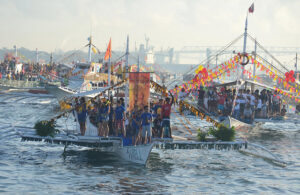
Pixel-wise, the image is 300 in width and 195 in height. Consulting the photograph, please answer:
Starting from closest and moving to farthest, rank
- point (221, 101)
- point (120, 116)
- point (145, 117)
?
point (145, 117)
point (120, 116)
point (221, 101)

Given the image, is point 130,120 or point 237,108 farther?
point 237,108

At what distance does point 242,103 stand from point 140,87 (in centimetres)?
1428

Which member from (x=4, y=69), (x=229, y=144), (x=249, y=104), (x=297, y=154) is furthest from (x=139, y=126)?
(x=4, y=69)

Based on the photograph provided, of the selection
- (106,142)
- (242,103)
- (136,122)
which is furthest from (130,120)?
(242,103)

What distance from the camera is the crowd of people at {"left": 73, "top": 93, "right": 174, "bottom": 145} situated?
18.9m

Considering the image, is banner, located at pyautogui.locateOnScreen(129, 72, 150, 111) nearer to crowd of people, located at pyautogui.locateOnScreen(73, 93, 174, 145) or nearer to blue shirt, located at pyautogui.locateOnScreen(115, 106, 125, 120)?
crowd of people, located at pyautogui.locateOnScreen(73, 93, 174, 145)

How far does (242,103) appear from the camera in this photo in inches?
1245

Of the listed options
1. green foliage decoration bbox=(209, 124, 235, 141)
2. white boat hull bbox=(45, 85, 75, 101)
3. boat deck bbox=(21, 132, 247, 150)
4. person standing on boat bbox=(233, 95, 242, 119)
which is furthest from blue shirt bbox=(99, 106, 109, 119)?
white boat hull bbox=(45, 85, 75, 101)

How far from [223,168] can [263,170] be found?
6.11 ft

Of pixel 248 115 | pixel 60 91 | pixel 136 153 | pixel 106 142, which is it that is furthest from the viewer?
pixel 60 91

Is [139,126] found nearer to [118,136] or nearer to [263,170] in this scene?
[118,136]

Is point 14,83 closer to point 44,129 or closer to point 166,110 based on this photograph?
point 44,129

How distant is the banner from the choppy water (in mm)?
2931

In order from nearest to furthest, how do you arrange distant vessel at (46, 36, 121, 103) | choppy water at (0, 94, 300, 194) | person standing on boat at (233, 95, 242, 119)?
1. choppy water at (0, 94, 300, 194)
2. person standing on boat at (233, 95, 242, 119)
3. distant vessel at (46, 36, 121, 103)
